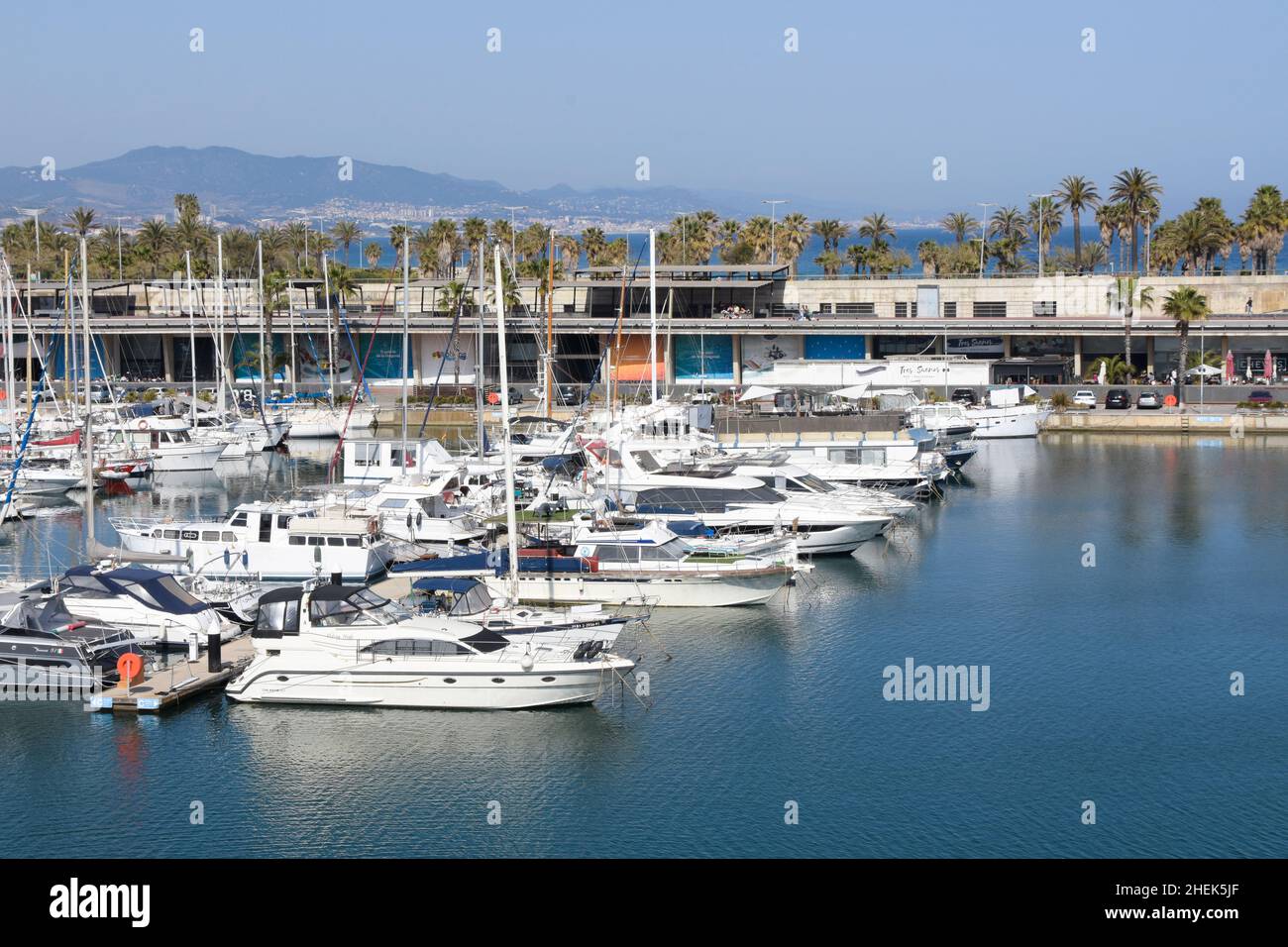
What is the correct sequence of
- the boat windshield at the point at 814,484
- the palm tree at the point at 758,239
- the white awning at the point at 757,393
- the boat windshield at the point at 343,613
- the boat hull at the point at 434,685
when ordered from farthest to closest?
the palm tree at the point at 758,239, the white awning at the point at 757,393, the boat windshield at the point at 814,484, the boat windshield at the point at 343,613, the boat hull at the point at 434,685

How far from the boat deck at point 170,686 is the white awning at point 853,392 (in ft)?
162

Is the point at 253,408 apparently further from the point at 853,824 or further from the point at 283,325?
the point at 853,824

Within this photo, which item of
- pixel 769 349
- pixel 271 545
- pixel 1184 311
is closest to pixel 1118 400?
pixel 1184 311

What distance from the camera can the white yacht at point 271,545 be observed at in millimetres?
44375

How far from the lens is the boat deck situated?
3197 cm

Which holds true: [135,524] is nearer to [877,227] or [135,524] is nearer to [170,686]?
[170,686]

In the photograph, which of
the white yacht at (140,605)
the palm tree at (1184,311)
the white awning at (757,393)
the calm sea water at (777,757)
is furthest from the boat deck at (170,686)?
the palm tree at (1184,311)

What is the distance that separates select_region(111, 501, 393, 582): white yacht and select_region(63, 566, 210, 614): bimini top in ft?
23.1

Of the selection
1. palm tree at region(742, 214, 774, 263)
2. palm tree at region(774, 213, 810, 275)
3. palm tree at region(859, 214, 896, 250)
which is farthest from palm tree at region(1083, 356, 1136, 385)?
palm tree at region(859, 214, 896, 250)

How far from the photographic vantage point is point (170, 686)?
32.6m

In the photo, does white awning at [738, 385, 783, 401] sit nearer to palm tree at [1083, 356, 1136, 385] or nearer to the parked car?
the parked car

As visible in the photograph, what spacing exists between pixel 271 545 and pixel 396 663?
46.2 feet

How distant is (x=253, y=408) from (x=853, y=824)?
67.5 meters

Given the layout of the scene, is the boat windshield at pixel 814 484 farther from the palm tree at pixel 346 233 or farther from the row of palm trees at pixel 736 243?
the palm tree at pixel 346 233
